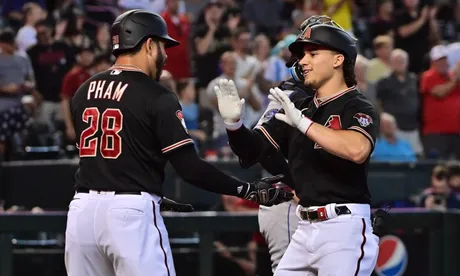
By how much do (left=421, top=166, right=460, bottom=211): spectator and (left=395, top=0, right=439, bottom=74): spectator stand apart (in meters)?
4.74

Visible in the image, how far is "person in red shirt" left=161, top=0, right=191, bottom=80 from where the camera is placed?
1306 cm

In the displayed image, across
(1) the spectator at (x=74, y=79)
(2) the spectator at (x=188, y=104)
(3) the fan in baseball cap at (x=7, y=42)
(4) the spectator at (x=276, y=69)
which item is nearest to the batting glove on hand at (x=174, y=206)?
(2) the spectator at (x=188, y=104)

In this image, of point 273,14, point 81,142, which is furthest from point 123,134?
point 273,14

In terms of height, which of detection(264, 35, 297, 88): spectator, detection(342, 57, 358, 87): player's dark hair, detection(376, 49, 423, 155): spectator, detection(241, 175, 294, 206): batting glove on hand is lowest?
detection(241, 175, 294, 206): batting glove on hand

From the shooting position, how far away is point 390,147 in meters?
11.7

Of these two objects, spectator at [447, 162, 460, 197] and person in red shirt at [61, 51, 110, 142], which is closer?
spectator at [447, 162, 460, 197]

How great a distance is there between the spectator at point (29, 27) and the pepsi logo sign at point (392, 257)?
6631mm

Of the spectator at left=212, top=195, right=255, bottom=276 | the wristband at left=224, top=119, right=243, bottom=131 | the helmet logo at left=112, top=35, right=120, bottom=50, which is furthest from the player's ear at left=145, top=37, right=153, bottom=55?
the spectator at left=212, top=195, right=255, bottom=276

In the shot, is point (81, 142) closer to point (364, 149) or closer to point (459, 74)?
point (364, 149)

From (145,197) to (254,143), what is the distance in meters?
0.75

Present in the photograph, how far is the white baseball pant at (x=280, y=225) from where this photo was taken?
6.21 meters

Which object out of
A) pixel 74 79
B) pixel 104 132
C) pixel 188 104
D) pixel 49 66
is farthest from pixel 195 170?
pixel 49 66

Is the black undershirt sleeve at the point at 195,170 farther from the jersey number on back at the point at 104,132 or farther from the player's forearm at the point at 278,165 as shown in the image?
the player's forearm at the point at 278,165

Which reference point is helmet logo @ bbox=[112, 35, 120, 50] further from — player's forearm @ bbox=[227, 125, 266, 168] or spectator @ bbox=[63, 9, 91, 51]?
spectator @ bbox=[63, 9, 91, 51]
